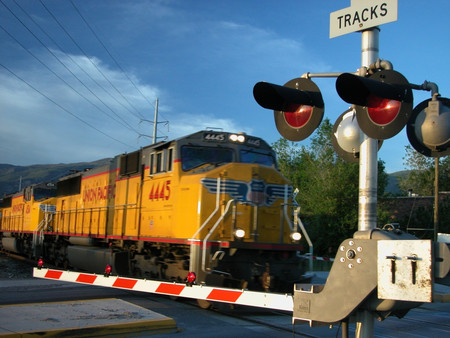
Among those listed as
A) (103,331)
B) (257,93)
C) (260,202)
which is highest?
(257,93)

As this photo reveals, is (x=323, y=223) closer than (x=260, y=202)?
No

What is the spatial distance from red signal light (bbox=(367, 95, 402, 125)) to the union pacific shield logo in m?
6.46

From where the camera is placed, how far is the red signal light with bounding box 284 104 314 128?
463 centimetres

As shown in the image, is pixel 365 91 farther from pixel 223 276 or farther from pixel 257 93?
pixel 223 276

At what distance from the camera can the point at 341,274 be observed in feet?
10.5

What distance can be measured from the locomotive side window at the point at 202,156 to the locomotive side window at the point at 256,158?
368 millimetres

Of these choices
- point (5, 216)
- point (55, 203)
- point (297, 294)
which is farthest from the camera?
point (5, 216)

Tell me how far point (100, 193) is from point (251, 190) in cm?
679

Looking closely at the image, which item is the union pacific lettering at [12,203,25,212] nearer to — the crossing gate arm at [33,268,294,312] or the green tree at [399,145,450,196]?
the crossing gate arm at [33,268,294,312]

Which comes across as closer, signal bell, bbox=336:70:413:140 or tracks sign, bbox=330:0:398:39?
signal bell, bbox=336:70:413:140

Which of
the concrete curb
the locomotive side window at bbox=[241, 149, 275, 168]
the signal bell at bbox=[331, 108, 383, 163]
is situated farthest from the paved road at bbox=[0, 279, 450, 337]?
the signal bell at bbox=[331, 108, 383, 163]

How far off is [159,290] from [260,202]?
4.16 m

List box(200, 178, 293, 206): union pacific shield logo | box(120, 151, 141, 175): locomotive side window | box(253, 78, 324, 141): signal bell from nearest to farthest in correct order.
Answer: box(253, 78, 324, 141): signal bell → box(200, 178, 293, 206): union pacific shield logo → box(120, 151, 141, 175): locomotive side window

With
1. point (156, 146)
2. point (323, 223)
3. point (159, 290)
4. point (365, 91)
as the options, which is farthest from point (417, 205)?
point (365, 91)
